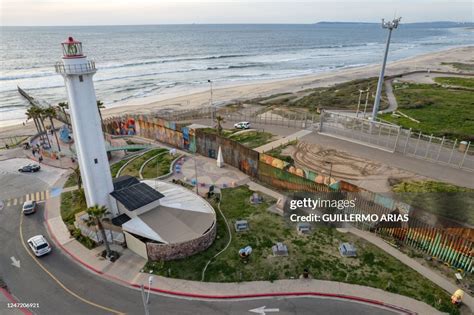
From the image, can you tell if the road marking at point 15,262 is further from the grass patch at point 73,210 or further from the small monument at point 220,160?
the small monument at point 220,160

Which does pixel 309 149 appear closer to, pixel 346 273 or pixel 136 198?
pixel 346 273

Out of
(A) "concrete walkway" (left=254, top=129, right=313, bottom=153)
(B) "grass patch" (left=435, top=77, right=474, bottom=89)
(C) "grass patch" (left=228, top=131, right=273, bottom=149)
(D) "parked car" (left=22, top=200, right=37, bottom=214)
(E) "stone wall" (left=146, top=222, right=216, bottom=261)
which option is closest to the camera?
(E) "stone wall" (left=146, top=222, right=216, bottom=261)

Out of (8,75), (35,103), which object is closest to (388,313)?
(35,103)

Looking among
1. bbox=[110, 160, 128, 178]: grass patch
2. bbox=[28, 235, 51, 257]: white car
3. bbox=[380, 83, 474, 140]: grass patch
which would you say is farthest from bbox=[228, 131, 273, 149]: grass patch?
bbox=[28, 235, 51, 257]: white car

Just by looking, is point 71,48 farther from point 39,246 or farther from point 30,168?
point 30,168

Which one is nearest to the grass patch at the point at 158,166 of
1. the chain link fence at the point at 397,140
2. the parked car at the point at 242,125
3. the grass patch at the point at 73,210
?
the grass patch at the point at 73,210

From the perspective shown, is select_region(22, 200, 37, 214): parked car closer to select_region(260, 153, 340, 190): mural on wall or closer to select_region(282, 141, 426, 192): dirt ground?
select_region(260, 153, 340, 190): mural on wall
